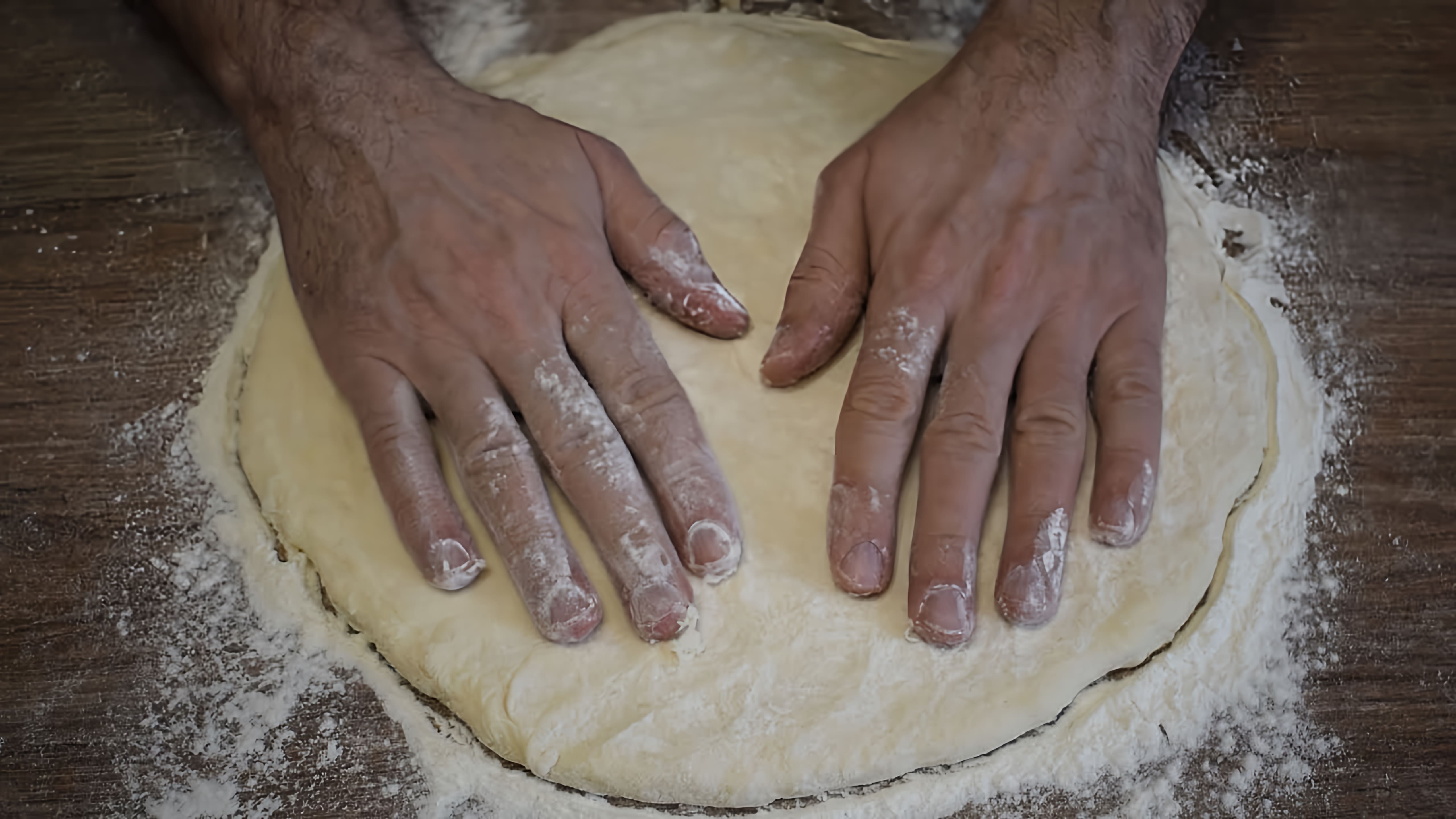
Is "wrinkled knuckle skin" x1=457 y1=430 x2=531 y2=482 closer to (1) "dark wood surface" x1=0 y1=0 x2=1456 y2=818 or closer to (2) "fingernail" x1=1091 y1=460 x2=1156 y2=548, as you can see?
(1) "dark wood surface" x1=0 y1=0 x2=1456 y2=818

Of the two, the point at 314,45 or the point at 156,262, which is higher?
the point at 314,45

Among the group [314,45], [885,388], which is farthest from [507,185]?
[885,388]

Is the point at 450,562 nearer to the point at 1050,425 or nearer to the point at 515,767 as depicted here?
the point at 515,767

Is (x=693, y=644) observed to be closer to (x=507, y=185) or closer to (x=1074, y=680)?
(x=1074, y=680)

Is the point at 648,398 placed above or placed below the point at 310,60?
below

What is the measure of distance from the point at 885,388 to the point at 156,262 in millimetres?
1107

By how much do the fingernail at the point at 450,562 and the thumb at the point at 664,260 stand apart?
392mm

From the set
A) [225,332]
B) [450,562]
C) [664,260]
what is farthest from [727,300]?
[225,332]

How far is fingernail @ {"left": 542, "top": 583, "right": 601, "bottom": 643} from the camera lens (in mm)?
1037

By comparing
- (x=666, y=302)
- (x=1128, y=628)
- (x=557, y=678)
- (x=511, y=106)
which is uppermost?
(x=511, y=106)

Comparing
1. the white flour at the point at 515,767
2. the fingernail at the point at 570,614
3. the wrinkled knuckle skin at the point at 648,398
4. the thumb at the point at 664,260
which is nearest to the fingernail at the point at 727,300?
the thumb at the point at 664,260

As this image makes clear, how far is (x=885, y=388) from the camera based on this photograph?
43.1 inches

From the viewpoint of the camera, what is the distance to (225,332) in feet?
4.45

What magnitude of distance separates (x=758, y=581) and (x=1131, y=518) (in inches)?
17.3
